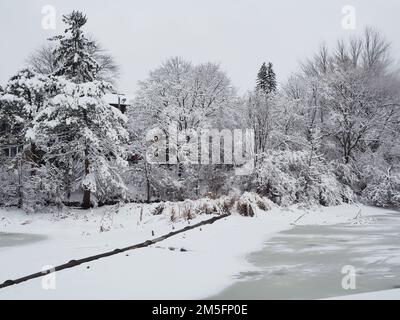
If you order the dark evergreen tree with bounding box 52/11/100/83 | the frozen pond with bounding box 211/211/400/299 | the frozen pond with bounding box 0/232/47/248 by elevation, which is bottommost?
the frozen pond with bounding box 0/232/47/248

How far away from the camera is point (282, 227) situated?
15180 millimetres

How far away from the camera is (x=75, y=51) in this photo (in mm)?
23688

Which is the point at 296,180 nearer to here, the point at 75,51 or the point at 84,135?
the point at 84,135

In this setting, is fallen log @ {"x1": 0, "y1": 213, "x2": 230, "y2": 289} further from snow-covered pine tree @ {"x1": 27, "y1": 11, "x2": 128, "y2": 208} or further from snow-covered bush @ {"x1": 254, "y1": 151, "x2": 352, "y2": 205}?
snow-covered bush @ {"x1": 254, "y1": 151, "x2": 352, "y2": 205}

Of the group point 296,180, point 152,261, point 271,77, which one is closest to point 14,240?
point 152,261

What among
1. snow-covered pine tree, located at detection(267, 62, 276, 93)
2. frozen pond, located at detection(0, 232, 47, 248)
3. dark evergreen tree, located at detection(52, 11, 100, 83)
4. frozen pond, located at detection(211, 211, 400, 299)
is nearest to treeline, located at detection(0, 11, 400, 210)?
dark evergreen tree, located at detection(52, 11, 100, 83)

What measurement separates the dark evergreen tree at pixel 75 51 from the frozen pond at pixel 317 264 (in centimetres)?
1572

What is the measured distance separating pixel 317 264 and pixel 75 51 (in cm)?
1936

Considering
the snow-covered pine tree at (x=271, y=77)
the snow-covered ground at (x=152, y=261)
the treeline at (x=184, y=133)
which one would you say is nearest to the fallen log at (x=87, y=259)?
the snow-covered ground at (x=152, y=261)

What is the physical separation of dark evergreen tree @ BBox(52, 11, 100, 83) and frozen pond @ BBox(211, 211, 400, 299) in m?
15.7

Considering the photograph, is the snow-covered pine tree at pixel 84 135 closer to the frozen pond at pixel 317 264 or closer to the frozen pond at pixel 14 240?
the frozen pond at pixel 14 240

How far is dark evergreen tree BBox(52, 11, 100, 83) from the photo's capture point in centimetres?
2361
